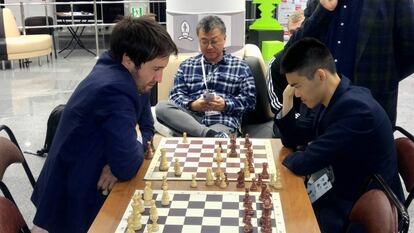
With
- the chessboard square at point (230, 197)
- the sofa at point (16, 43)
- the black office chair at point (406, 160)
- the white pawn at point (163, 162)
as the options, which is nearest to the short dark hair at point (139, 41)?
the white pawn at point (163, 162)

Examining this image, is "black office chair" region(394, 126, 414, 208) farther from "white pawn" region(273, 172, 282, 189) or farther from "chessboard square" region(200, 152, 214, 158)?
"chessboard square" region(200, 152, 214, 158)

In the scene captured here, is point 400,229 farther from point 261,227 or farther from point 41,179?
point 41,179

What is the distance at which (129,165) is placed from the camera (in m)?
1.93

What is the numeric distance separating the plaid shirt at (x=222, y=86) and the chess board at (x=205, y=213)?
1486mm

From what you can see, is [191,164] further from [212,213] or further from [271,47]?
[271,47]

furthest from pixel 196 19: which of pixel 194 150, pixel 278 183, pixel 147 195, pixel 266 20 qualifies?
pixel 266 20

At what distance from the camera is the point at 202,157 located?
2264mm

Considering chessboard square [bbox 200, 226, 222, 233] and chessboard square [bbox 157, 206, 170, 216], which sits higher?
chessboard square [bbox 157, 206, 170, 216]

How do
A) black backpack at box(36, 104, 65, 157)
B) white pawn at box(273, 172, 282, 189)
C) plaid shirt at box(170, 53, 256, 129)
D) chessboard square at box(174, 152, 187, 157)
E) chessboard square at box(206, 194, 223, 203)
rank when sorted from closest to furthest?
chessboard square at box(206, 194, 223, 203), white pawn at box(273, 172, 282, 189), chessboard square at box(174, 152, 187, 157), plaid shirt at box(170, 53, 256, 129), black backpack at box(36, 104, 65, 157)

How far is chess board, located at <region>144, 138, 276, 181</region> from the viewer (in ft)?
6.77

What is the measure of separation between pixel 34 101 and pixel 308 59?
4426mm

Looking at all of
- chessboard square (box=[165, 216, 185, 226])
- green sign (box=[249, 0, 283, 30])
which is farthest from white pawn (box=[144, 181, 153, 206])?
green sign (box=[249, 0, 283, 30])

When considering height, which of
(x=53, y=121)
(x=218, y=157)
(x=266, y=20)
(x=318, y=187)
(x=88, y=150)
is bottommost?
(x=53, y=121)

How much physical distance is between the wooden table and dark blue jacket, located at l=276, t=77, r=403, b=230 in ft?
0.41
